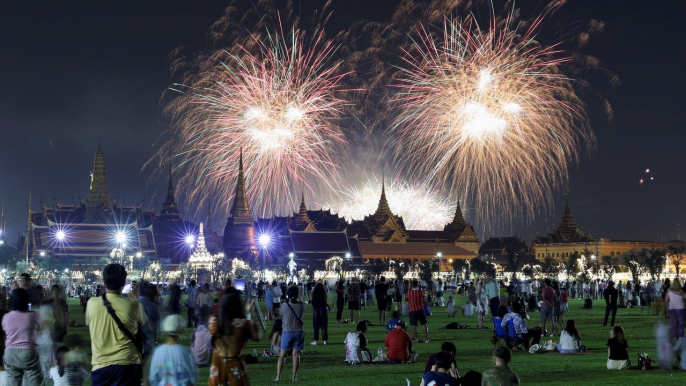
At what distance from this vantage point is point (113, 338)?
6809mm

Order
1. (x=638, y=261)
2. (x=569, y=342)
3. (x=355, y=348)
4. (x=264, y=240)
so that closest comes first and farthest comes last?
(x=355, y=348)
(x=569, y=342)
(x=638, y=261)
(x=264, y=240)

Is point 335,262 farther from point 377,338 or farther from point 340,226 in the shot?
point 377,338

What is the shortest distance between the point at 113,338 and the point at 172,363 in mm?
550

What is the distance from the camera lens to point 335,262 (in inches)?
4001

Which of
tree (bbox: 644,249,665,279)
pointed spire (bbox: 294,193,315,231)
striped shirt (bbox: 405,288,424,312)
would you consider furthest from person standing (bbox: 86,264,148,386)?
pointed spire (bbox: 294,193,315,231)

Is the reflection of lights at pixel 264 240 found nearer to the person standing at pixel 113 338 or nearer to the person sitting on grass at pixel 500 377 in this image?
the person sitting on grass at pixel 500 377

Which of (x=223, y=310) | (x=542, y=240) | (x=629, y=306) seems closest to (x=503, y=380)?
(x=223, y=310)

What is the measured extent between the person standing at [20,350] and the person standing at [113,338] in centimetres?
208

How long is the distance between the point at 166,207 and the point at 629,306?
123 m

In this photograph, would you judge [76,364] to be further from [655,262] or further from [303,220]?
[303,220]

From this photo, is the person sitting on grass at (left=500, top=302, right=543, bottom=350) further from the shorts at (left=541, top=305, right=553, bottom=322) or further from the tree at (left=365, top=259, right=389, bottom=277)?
the tree at (left=365, top=259, right=389, bottom=277)

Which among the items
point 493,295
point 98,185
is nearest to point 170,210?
point 98,185

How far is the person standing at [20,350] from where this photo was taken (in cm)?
859

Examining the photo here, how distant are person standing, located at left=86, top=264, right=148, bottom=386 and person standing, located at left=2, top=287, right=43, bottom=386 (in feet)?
6.82
